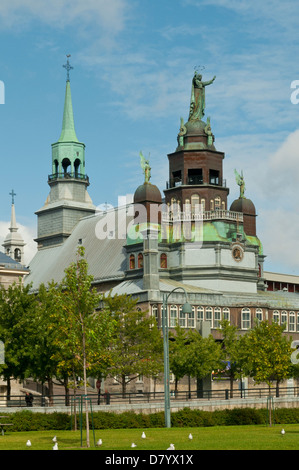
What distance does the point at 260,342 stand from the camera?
231ft

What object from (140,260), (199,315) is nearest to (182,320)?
(199,315)

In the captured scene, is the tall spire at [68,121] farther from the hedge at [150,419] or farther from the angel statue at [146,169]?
the hedge at [150,419]

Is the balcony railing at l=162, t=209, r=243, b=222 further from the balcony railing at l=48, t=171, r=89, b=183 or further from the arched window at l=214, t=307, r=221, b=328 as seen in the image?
the balcony railing at l=48, t=171, r=89, b=183

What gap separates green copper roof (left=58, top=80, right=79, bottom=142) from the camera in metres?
138

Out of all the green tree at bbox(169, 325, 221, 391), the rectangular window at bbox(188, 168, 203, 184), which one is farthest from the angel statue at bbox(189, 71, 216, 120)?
the green tree at bbox(169, 325, 221, 391)

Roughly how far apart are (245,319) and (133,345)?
2318cm

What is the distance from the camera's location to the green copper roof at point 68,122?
138 metres

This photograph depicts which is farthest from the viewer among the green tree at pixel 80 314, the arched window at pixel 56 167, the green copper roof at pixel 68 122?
the arched window at pixel 56 167

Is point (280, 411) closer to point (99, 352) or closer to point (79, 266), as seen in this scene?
point (99, 352)

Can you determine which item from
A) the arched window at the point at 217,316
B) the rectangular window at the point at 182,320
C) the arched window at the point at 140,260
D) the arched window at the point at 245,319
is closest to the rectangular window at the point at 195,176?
the arched window at the point at 140,260

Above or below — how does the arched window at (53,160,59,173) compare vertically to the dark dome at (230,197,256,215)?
above

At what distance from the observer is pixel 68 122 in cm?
13975

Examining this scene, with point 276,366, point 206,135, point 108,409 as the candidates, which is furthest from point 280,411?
point 206,135

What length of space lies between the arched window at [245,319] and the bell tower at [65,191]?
3969 cm
